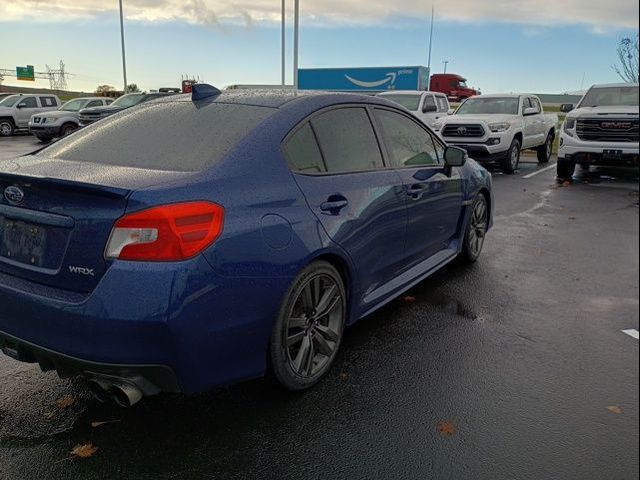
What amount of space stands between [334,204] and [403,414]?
1219 mm

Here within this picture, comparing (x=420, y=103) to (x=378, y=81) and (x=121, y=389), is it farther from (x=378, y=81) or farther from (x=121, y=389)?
(x=378, y=81)

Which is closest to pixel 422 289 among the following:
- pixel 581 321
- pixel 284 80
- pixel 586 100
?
pixel 581 321

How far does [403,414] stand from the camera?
116 inches

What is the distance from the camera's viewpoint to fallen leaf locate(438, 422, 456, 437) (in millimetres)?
2781

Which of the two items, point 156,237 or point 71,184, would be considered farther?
point 71,184

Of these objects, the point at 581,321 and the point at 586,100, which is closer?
the point at 581,321

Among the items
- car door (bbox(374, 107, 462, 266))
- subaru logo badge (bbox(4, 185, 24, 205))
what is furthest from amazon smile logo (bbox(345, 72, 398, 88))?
subaru logo badge (bbox(4, 185, 24, 205))

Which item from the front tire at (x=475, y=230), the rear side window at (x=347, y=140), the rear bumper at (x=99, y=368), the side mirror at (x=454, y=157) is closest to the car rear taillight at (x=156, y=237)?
the rear bumper at (x=99, y=368)

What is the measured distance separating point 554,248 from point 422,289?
80.9 inches

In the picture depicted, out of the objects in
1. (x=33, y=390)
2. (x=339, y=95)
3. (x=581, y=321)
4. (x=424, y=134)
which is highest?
(x=339, y=95)

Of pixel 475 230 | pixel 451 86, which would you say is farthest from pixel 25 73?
pixel 475 230

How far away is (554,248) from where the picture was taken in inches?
238

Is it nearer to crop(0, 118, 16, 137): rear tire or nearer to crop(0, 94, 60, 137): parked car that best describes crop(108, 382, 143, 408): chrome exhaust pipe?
crop(0, 94, 60, 137): parked car

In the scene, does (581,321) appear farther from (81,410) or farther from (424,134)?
(81,410)
